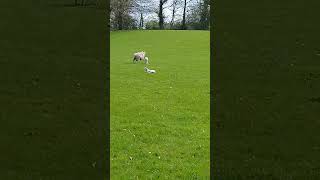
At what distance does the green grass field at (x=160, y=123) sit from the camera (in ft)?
24.4

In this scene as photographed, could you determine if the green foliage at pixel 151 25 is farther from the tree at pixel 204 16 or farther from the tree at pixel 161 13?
the tree at pixel 204 16

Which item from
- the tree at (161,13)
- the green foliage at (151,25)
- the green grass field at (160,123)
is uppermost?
the tree at (161,13)

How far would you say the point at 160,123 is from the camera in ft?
34.8
